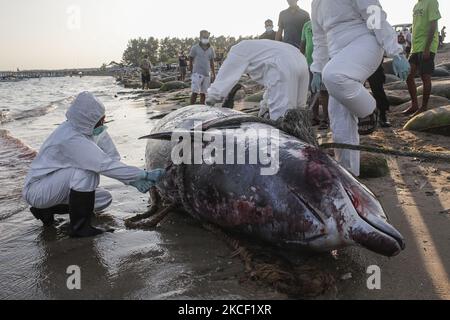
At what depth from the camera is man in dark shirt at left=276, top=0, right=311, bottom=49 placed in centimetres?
861

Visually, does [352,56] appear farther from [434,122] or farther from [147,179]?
[434,122]

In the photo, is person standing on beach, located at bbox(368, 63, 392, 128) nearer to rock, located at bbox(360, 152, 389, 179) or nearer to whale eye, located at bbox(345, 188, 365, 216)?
rock, located at bbox(360, 152, 389, 179)

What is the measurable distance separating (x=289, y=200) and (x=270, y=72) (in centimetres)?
234

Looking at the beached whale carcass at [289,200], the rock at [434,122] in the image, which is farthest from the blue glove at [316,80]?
the rock at [434,122]

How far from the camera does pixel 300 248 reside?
2.79 m

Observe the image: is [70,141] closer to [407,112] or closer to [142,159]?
[142,159]

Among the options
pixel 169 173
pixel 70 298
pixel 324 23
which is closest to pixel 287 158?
pixel 169 173

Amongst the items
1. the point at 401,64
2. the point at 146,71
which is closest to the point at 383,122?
the point at 401,64

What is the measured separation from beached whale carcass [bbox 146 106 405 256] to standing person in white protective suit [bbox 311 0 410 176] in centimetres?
117

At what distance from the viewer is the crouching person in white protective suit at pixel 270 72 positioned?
15.4ft

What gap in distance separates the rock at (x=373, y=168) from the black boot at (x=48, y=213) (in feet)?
10.0

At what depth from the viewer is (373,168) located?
4879 millimetres

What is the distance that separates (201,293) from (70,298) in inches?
31.9

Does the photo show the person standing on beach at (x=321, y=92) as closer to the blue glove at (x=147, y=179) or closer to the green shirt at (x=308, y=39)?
the green shirt at (x=308, y=39)
